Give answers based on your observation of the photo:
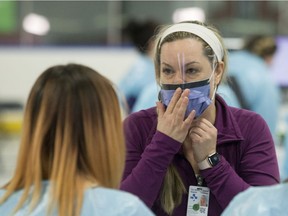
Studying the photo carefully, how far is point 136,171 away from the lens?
1683 mm

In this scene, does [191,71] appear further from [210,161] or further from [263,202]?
[263,202]

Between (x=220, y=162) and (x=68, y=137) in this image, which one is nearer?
(x=68, y=137)

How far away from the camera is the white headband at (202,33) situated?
1721 mm

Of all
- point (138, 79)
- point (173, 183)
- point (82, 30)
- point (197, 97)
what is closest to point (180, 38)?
point (197, 97)

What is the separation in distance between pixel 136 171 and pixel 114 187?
306mm

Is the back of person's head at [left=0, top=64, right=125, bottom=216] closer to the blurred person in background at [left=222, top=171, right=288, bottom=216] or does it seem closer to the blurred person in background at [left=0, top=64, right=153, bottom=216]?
the blurred person in background at [left=0, top=64, right=153, bottom=216]

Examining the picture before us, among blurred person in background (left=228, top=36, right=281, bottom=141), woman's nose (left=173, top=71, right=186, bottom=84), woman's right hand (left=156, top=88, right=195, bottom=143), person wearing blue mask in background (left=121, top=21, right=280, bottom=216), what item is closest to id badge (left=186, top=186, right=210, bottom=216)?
person wearing blue mask in background (left=121, top=21, right=280, bottom=216)

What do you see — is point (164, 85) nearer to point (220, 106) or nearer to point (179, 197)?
point (220, 106)

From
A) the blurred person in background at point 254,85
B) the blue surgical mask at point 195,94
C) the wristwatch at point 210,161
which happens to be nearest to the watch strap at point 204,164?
the wristwatch at point 210,161

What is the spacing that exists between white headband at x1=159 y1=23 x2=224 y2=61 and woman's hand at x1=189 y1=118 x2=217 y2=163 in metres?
0.20

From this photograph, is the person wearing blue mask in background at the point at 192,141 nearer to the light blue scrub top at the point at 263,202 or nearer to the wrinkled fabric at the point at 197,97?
the wrinkled fabric at the point at 197,97

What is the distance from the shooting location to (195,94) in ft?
5.58

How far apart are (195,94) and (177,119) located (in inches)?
3.5

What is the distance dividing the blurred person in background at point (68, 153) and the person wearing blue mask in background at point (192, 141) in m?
0.33
